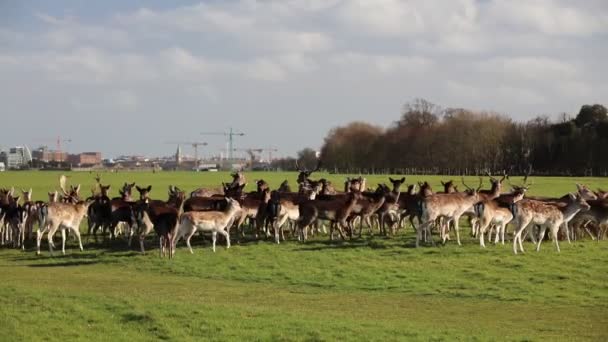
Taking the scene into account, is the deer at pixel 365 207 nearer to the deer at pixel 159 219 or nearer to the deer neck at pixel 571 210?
the deer at pixel 159 219

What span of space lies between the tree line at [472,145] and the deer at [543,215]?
5766cm

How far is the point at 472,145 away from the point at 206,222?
8031cm

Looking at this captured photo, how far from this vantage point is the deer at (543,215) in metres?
19.9

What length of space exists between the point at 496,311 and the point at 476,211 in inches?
294

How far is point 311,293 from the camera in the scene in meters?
14.8

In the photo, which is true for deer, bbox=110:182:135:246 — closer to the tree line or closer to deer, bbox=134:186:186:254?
deer, bbox=134:186:186:254

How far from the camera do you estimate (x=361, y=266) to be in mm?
17547

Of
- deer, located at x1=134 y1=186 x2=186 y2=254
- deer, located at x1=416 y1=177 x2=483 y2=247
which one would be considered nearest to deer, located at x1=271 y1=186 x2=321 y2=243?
deer, located at x1=134 y1=186 x2=186 y2=254

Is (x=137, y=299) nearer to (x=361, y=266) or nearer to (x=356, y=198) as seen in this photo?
(x=361, y=266)

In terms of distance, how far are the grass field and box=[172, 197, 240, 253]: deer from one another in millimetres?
496

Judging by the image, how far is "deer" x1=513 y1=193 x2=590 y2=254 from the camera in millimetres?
19875

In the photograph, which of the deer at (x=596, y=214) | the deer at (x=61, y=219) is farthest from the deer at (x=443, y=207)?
the deer at (x=61, y=219)

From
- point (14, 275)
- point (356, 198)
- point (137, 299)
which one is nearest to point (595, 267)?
point (356, 198)

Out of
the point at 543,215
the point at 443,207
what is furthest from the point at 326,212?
the point at 543,215
